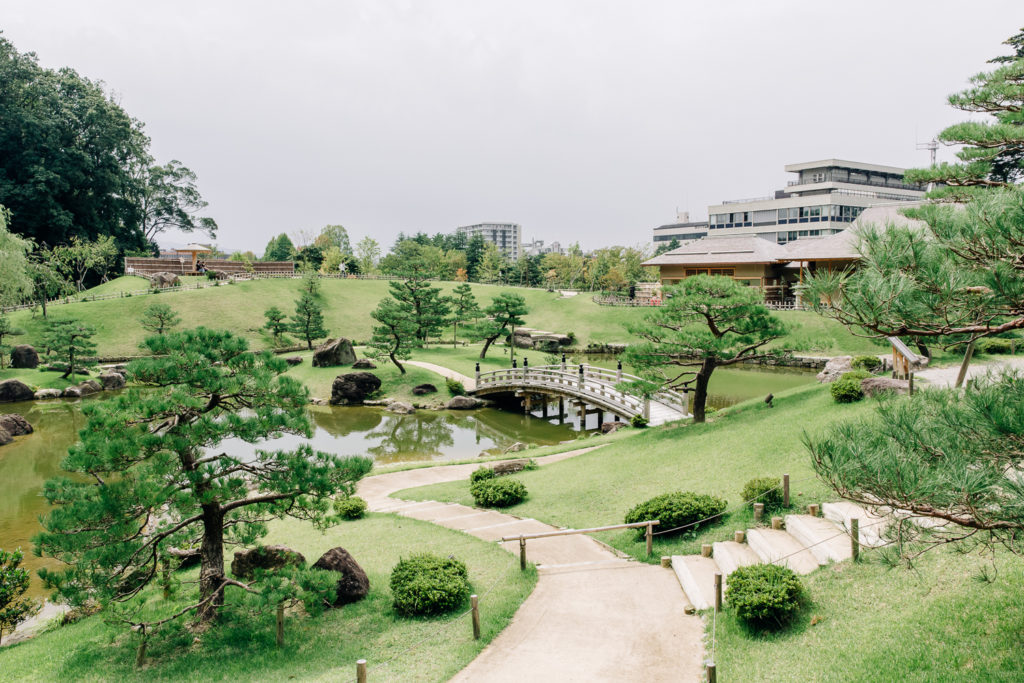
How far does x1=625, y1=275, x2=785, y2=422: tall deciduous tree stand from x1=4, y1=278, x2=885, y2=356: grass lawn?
65.4 feet

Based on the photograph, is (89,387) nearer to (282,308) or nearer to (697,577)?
(282,308)

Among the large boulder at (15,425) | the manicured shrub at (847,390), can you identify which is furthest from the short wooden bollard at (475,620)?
the large boulder at (15,425)

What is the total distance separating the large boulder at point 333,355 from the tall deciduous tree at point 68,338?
10.9 meters

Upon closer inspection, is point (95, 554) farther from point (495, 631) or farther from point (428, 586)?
point (495, 631)

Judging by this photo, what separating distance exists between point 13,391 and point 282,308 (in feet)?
67.1

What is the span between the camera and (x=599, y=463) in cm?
1502

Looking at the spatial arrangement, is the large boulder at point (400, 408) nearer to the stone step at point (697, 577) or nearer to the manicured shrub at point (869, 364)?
the manicured shrub at point (869, 364)

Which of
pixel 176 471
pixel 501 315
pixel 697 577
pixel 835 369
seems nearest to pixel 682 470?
pixel 697 577

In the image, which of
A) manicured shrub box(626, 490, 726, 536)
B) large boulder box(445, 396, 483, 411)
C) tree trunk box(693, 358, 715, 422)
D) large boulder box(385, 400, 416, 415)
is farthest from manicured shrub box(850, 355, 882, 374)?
large boulder box(385, 400, 416, 415)

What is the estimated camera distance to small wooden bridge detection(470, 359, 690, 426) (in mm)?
19969

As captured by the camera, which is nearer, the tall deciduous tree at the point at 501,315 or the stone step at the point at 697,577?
the stone step at the point at 697,577

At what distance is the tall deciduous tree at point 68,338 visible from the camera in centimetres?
2897

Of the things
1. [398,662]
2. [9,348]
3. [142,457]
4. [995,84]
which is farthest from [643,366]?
[9,348]

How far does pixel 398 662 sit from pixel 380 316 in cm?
2480
